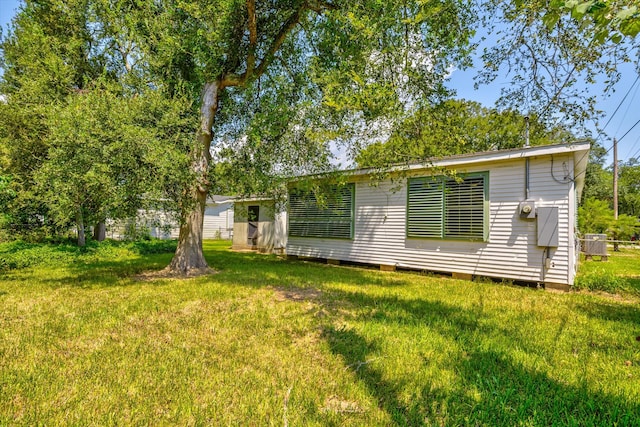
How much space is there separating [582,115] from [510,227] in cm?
327

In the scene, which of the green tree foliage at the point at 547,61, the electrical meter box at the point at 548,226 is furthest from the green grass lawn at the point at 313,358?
the green tree foliage at the point at 547,61

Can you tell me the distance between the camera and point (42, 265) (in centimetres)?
861

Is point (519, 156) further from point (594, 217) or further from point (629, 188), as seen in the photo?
point (629, 188)

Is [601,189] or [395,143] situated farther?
[601,189]

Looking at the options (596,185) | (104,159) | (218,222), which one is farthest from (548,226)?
(596,185)

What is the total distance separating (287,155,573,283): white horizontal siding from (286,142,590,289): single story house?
0.02m

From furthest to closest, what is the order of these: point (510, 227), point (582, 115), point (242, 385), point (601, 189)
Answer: point (601, 189)
point (510, 227)
point (582, 115)
point (242, 385)

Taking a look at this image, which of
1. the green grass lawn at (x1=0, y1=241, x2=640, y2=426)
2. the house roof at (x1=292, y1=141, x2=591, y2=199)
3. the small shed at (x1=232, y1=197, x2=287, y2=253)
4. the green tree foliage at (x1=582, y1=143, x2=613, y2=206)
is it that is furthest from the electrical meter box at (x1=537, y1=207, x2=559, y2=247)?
the green tree foliage at (x1=582, y1=143, x2=613, y2=206)

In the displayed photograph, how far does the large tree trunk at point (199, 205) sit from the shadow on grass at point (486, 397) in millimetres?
5234

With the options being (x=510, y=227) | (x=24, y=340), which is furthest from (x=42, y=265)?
(x=510, y=227)

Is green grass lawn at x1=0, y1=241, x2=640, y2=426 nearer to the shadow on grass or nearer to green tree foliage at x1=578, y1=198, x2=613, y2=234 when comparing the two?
the shadow on grass

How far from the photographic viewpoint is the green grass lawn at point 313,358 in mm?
2092

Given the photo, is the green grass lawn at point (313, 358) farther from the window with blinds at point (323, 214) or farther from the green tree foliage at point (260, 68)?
the window with blinds at point (323, 214)

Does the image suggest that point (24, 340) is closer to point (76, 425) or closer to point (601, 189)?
point (76, 425)
